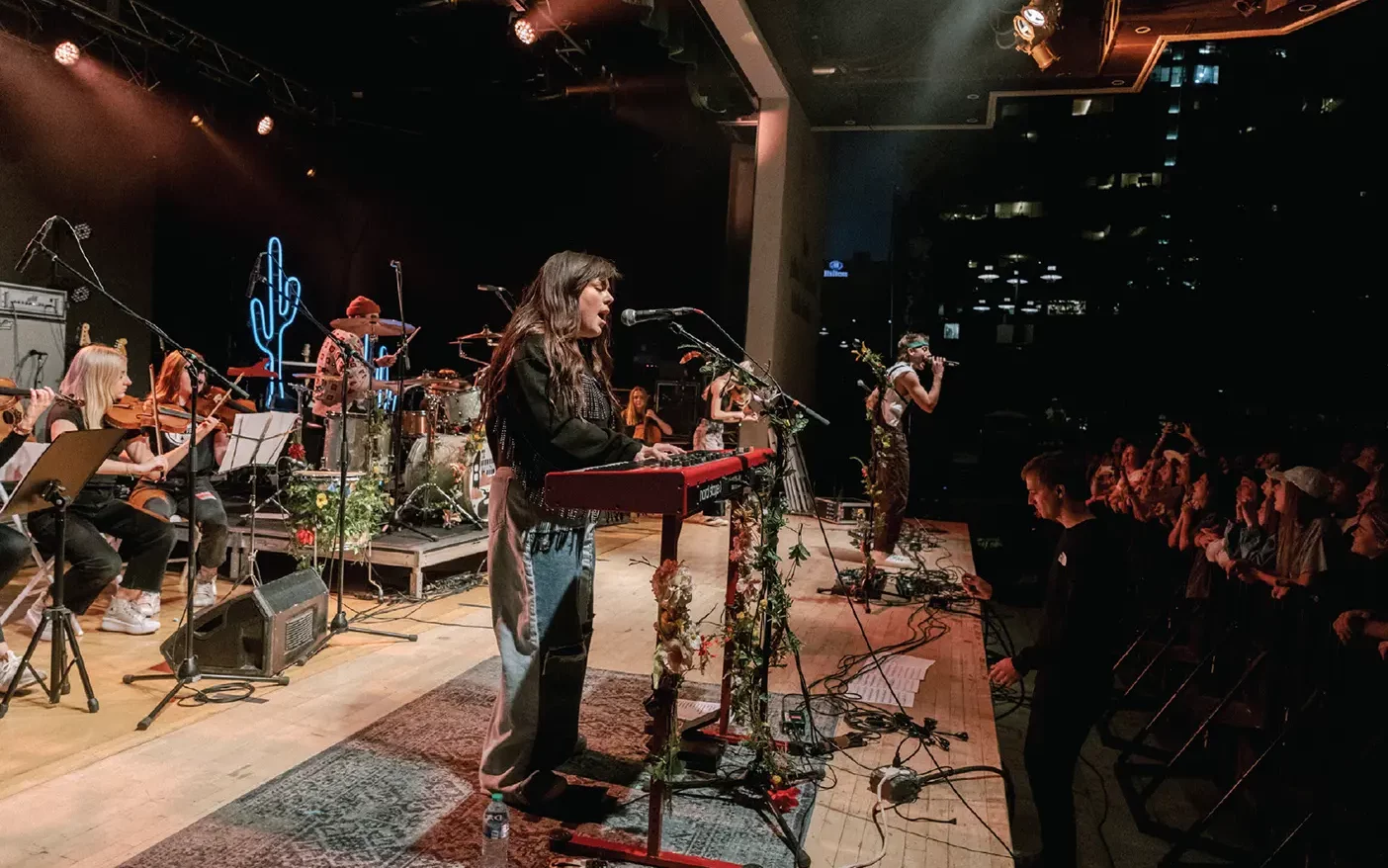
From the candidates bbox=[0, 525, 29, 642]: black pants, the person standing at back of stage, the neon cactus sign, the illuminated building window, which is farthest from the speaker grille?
the illuminated building window

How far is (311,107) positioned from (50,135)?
3165 millimetres

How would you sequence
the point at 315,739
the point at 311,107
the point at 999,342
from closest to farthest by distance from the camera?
the point at 315,739
the point at 311,107
the point at 999,342

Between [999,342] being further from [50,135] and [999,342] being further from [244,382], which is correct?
[50,135]

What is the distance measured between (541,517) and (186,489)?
389 cm

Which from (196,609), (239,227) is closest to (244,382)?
(239,227)

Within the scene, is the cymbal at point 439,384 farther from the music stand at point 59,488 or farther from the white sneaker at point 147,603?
the music stand at point 59,488

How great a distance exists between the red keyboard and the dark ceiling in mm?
5249

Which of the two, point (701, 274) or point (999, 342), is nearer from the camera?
point (701, 274)

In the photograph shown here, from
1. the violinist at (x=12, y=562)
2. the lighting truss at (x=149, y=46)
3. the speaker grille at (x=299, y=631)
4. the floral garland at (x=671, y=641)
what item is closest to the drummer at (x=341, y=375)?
the violinist at (x=12, y=562)

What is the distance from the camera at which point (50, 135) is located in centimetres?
1000

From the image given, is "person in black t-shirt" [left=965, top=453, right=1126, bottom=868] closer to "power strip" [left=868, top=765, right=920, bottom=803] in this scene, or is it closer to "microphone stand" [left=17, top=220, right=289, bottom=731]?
"power strip" [left=868, top=765, right=920, bottom=803]

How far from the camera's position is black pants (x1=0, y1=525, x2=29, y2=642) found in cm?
391

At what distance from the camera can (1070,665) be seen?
9.18 ft

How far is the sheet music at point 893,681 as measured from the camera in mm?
3998
